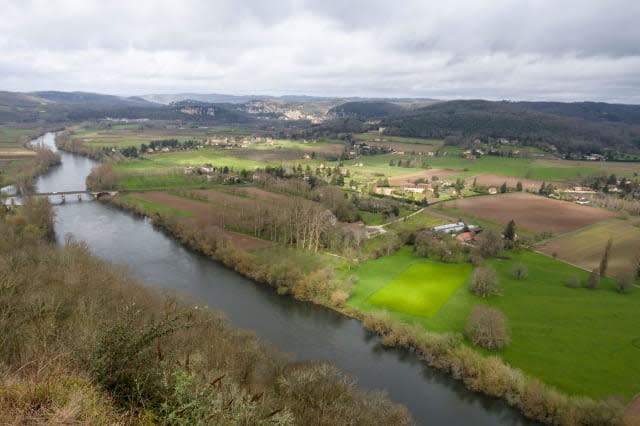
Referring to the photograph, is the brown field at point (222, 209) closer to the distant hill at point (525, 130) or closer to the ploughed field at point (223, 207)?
the ploughed field at point (223, 207)

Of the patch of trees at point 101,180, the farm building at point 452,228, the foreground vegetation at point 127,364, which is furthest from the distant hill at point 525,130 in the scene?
the foreground vegetation at point 127,364

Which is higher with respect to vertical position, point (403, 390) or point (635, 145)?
point (635, 145)

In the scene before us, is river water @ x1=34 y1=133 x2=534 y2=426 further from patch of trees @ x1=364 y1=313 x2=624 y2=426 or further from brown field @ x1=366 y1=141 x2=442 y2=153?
brown field @ x1=366 y1=141 x2=442 y2=153

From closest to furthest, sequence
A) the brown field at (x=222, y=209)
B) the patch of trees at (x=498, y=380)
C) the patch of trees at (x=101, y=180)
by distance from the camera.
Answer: the patch of trees at (x=498, y=380) < the brown field at (x=222, y=209) < the patch of trees at (x=101, y=180)

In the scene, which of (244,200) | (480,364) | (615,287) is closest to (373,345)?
(480,364)

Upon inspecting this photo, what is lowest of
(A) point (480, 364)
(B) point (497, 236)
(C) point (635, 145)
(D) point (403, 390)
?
(D) point (403, 390)

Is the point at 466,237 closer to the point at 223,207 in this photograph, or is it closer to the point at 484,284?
the point at 484,284

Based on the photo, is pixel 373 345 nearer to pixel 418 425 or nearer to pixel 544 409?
pixel 418 425
